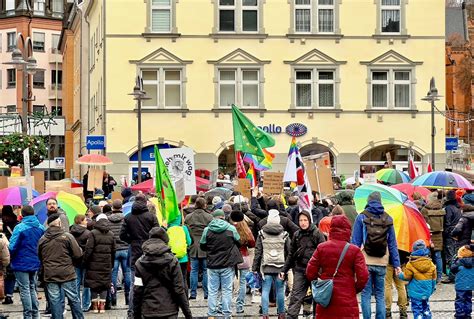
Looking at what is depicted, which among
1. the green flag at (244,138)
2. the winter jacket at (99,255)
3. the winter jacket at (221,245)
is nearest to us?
the winter jacket at (221,245)

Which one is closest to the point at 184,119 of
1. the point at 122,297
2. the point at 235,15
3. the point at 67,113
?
the point at 235,15

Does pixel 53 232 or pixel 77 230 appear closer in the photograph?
pixel 53 232

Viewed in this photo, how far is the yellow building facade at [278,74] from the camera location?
→ 144 feet

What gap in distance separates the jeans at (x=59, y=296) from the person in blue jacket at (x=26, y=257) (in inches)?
42.9

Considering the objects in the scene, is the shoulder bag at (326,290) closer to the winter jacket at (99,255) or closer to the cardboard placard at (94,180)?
the winter jacket at (99,255)

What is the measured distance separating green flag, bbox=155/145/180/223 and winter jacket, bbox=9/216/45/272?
2.06m

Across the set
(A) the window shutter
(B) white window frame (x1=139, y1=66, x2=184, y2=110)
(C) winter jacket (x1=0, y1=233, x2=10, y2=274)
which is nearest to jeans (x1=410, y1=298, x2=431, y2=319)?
(C) winter jacket (x1=0, y1=233, x2=10, y2=274)

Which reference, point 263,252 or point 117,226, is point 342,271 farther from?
point 117,226

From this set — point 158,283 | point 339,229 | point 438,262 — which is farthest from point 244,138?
point 158,283

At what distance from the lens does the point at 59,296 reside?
15.3m

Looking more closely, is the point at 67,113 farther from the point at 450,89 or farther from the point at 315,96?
the point at 315,96

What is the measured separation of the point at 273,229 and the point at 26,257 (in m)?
3.78

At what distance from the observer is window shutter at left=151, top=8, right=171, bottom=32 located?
44.4 m

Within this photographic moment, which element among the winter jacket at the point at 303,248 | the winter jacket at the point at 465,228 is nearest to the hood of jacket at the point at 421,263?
the winter jacket at the point at 303,248
